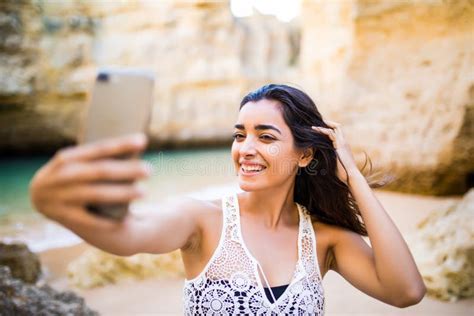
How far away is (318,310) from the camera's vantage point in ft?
5.06

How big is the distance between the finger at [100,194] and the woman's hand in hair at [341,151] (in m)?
1.07

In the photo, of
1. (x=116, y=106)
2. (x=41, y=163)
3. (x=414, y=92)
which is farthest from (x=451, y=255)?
(x=41, y=163)

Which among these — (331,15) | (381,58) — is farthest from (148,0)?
(381,58)

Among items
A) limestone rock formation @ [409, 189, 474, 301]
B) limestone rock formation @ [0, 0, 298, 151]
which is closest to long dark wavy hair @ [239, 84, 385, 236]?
limestone rock formation @ [409, 189, 474, 301]

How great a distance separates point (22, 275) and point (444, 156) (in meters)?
4.49

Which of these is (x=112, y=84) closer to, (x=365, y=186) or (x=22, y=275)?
(x=365, y=186)

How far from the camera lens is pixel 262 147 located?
160cm

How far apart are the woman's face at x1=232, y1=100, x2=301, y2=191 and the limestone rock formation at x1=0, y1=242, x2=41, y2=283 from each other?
2.15 m

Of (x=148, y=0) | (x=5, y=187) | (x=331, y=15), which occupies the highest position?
(x=148, y=0)

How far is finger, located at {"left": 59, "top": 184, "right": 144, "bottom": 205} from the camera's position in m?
0.73

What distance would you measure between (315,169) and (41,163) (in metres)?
18.9

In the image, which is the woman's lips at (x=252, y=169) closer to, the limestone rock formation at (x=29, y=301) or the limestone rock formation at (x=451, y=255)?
the limestone rock formation at (x=29, y=301)

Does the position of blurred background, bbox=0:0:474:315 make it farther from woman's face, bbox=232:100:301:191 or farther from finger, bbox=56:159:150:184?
finger, bbox=56:159:150:184

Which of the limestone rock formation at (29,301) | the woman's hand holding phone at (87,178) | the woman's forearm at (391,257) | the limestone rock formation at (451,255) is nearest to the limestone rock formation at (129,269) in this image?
the limestone rock formation at (29,301)
